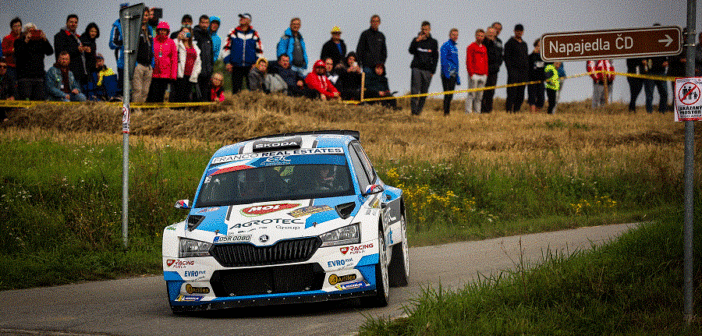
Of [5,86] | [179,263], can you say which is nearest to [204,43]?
[5,86]

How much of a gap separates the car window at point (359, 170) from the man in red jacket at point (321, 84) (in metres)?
16.1

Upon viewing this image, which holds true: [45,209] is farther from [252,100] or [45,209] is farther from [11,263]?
[252,100]

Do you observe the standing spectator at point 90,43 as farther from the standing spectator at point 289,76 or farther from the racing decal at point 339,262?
the racing decal at point 339,262

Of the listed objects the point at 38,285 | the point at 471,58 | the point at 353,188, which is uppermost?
the point at 471,58

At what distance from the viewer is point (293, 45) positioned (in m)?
26.0

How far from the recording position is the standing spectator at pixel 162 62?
71.4 feet

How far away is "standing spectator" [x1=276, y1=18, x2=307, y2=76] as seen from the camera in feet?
84.8

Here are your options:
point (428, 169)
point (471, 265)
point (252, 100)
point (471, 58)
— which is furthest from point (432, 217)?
point (471, 58)

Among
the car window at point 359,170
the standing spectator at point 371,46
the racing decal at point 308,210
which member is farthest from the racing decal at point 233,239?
the standing spectator at point 371,46

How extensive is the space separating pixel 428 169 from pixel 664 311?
1136 centimetres

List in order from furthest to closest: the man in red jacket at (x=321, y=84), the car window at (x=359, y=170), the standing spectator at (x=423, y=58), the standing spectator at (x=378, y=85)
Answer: the standing spectator at (x=378, y=85), the standing spectator at (x=423, y=58), the man in red jacket at (x=321, y=84), the car window at (x=359, y=170)

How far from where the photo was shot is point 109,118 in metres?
22.0

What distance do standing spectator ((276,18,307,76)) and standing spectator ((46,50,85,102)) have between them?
5.84 m

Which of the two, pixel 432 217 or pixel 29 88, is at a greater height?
pixel 29 88
